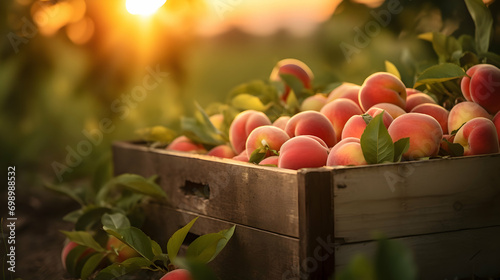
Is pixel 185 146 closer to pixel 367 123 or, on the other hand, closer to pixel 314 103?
pixel 314 103

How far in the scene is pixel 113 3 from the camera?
207 centimetres

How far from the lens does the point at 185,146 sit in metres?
1.61

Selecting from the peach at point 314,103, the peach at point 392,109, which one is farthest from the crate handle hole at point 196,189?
the peach at point 392,109

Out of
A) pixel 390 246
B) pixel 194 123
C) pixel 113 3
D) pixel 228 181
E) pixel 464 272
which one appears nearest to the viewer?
pixel 390 246

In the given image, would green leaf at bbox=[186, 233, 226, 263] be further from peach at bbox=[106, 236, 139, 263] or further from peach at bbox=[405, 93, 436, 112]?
peach at bbox=[405, 93, 436, 112]

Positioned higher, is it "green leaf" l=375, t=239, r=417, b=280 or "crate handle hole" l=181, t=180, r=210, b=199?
"green leaf" l=375, t=239, r=417, b=280

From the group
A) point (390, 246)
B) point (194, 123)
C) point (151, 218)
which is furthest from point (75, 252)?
point (390, 246)

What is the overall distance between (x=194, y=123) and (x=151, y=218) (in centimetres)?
28

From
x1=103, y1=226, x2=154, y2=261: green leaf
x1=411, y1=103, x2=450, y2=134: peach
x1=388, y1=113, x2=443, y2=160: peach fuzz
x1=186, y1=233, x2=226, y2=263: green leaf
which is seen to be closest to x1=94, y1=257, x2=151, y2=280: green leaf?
x1=103, y1=226, x2=154, y2=261: green leaf

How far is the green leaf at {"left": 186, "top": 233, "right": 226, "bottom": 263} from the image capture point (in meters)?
1.13

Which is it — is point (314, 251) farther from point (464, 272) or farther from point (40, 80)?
point (40, 80)

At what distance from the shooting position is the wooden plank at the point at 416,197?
105 cm

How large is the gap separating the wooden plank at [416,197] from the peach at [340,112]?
0.27 metres

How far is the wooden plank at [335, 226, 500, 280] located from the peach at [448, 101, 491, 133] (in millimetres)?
229
